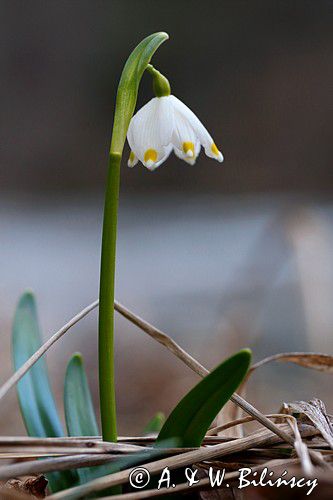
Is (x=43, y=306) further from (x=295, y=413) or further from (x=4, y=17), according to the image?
(x=4, y=17)

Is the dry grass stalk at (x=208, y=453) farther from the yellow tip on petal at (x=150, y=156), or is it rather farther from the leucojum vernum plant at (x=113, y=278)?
the yellow tip on petal at (x=150, y=156)

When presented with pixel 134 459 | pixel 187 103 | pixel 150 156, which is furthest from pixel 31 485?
pixel 187 103

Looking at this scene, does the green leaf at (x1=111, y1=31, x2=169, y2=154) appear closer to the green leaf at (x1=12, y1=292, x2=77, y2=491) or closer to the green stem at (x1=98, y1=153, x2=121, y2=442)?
the green stem at (x1=98, y1=153, x2=121, y2=442)

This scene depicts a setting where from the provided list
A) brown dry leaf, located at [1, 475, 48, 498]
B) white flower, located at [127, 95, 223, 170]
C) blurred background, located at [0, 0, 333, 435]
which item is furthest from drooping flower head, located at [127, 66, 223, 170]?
blurred background, located at [0, 0, 333, 435]

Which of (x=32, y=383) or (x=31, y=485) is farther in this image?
(x=32, y=383)

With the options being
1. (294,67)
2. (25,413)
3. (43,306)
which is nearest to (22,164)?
(294,67)

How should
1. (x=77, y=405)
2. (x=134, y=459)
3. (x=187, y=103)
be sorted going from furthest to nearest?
(x=187, y=103)
(x=77, y=405)
(x=134, y=459)

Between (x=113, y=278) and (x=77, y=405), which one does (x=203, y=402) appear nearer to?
(x=113, y=278)
